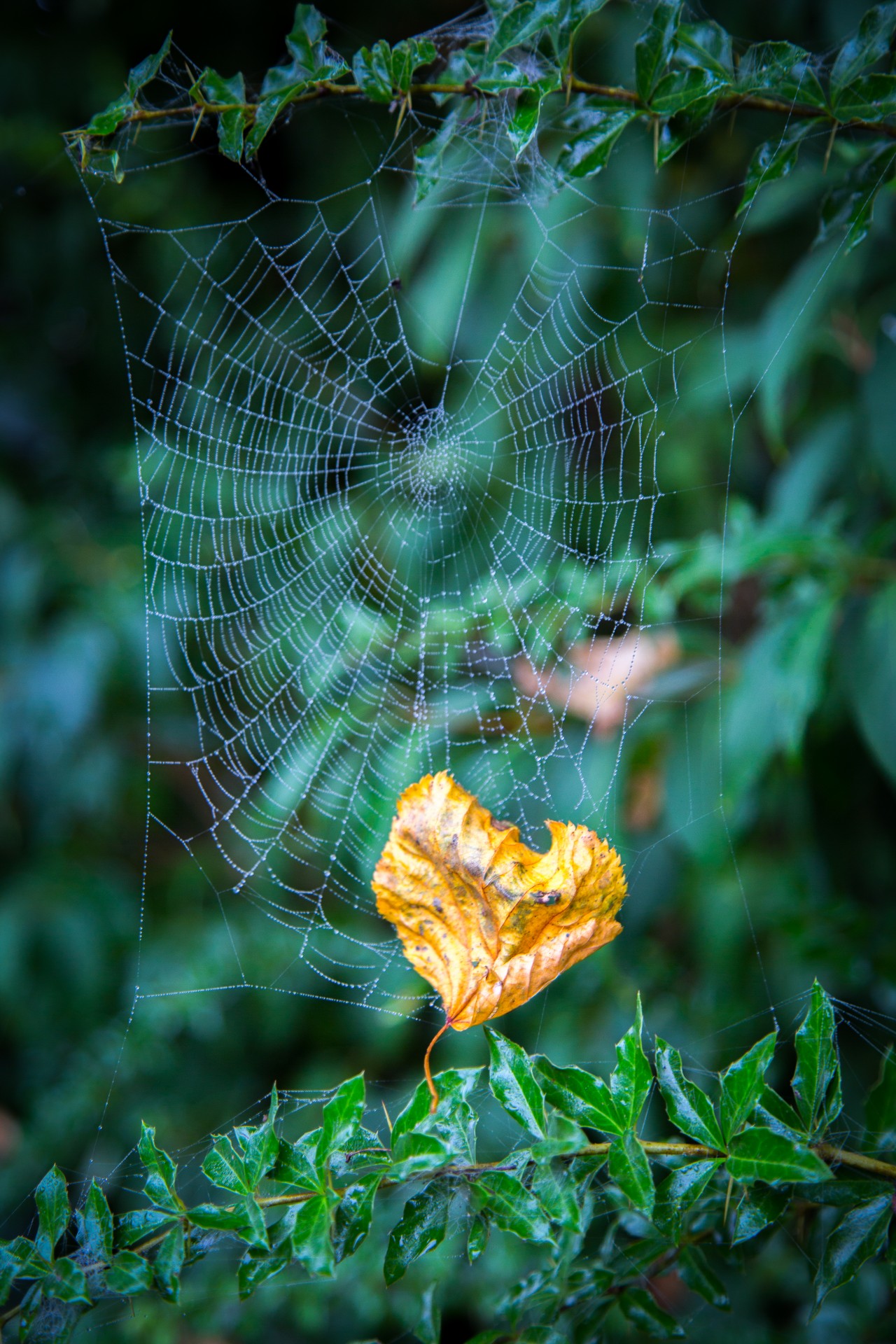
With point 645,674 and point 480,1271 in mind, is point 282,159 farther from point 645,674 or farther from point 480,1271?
point 480,1271

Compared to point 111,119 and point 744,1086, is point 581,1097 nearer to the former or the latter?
point 744,1086

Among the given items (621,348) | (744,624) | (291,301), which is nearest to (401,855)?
(621,348)

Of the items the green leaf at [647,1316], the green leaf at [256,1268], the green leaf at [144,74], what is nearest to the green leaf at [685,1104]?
the green leaf at [647,1316]

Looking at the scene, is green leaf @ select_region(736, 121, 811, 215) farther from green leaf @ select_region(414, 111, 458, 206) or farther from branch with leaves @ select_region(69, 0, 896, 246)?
green leaf @ select_region(414, 111, 458, 206)

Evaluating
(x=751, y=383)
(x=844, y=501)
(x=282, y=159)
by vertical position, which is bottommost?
(x=844, y=501)

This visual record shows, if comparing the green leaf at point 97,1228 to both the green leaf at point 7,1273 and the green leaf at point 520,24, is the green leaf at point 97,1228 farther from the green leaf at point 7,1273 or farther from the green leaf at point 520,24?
the green leaf at point 520,24

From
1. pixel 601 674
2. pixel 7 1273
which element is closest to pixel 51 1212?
pixel 7 1273
